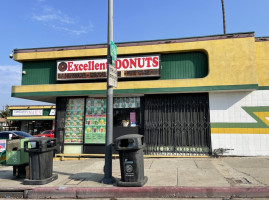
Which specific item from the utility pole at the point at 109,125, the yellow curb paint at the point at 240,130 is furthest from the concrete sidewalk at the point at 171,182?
the yellow curb paint at the point at 240,130

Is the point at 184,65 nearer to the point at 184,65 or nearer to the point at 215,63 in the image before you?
the point at 184,65

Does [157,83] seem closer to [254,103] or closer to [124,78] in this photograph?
[124,78]

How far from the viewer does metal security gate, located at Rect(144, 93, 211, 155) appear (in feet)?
33.4

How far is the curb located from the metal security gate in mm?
4564

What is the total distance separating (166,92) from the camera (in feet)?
33.3

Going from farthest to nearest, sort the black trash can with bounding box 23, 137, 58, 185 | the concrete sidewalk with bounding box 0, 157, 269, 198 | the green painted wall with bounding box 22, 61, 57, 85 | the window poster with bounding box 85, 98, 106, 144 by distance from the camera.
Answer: the green painted wall with bounding box 22, 61, 57, 85
the window poster with bounding box 85, 98, 106, 144
the black trash can with bounding box 23, 137, 58, 185
the concrete sidewalk with bounding box 0, 157, 269, 198

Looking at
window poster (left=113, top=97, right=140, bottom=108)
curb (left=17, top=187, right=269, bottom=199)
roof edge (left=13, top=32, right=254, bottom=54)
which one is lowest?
curb (left=17, top=187, right=269, bottom=199)

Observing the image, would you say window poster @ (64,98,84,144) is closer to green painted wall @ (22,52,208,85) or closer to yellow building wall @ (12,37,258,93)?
yellow building wall @ (12,37,258,93)

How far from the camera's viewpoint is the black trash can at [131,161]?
5.99 m

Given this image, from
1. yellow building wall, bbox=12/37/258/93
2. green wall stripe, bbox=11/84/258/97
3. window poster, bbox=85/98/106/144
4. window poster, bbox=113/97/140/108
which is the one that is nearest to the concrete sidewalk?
window poster, bbox=85/98/106/144

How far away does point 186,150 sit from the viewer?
10.2 m

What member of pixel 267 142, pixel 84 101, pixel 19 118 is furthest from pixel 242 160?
pixel 19 118

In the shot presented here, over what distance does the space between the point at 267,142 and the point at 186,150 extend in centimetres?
334

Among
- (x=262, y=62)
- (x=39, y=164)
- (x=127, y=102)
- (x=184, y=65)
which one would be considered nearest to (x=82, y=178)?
(x=39, y=164)
